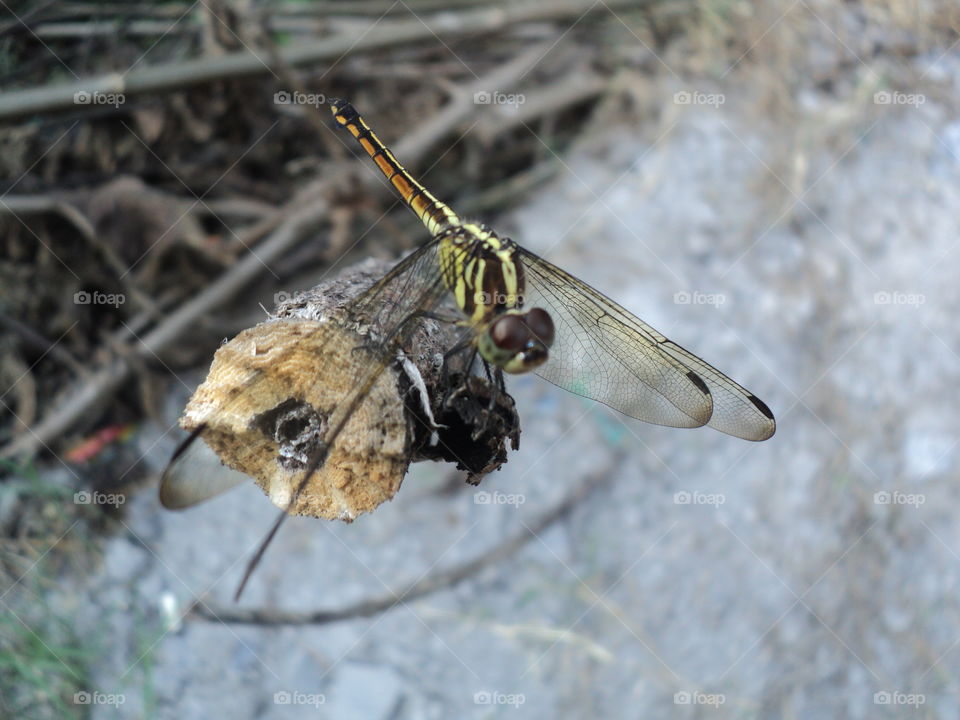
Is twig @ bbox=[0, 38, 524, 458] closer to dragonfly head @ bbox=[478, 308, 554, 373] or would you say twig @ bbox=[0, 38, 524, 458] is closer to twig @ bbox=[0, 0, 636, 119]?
twig @ bbox=[0, 0, 636, 119]

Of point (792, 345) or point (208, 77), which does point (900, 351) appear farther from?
point (208, 77)

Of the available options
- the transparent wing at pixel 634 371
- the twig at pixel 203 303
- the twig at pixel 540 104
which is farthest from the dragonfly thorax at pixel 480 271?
the twig at pixel 540 104

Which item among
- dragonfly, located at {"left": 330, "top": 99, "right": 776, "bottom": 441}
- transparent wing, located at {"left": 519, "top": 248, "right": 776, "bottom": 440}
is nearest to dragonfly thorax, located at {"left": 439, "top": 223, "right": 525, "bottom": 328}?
dragonfly, located at {"left": 330, "top": 99, "right": 776, "bottom": 441}

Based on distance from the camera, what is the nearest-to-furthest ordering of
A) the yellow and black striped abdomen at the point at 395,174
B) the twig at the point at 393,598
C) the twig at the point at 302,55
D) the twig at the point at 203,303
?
1. the yellow and black striped abdomen at the point at 395,174
2. the twig at the point at 302,55
3. the twig at the point at 393,598
4. the twig at the point at 203,303

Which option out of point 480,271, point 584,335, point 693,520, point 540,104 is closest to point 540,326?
point 480,271

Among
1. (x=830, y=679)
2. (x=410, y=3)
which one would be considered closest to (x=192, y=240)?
(x=410, y=3)

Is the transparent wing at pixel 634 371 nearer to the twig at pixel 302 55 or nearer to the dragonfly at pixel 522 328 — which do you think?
the dragonfly at pixel 522 328

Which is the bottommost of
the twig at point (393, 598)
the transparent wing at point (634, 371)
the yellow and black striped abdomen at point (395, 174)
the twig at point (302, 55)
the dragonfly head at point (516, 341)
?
the twig at point (393, 598)
